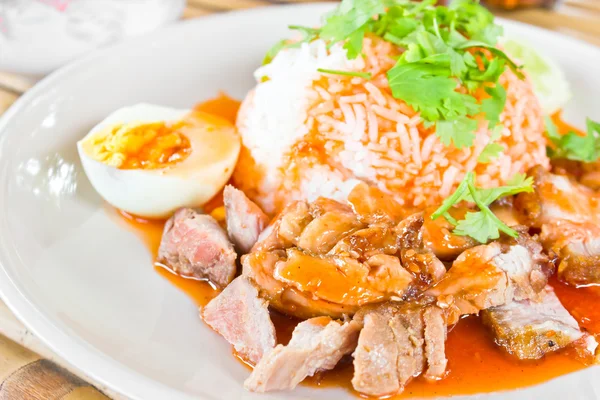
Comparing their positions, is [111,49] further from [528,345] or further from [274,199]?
[528,345]

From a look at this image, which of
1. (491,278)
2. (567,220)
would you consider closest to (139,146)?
(491,278)

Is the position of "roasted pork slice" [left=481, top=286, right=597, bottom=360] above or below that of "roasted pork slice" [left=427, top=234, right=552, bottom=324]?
below

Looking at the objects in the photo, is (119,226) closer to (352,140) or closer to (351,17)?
(352,140)

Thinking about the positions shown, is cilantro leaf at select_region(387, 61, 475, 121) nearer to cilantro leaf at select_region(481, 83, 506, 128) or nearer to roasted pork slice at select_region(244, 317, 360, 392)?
cilantro leaf at select_region(481, 83, 506, 128)

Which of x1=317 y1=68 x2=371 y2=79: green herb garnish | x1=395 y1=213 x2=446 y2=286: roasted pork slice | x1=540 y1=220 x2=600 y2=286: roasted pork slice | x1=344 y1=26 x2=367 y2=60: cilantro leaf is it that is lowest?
x1=540 y1=220 x2=600 y2=286: roasted pork slice

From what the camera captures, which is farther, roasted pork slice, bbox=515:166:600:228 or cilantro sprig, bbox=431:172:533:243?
roasted pork slice, bbox=515:166:600:228

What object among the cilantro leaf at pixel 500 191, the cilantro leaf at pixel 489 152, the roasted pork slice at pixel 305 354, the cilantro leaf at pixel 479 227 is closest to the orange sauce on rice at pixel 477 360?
the roasted pork slice at pixel 305 354

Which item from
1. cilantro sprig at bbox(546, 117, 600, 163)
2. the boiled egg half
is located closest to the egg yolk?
the boiled egg half

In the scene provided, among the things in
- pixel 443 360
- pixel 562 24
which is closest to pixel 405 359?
pixel 443 360
